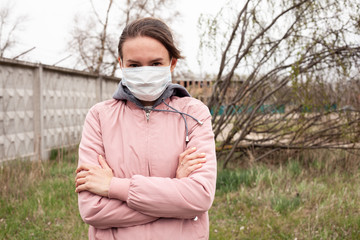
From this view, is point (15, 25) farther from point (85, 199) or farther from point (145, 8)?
point (85, 199)

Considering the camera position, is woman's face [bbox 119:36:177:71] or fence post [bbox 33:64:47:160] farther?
fence post [bbox 33:64:47:160]

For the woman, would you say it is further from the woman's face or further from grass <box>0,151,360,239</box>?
grass <box>0,151,360,239</box>

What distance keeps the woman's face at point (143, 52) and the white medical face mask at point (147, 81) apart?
0.10 ft

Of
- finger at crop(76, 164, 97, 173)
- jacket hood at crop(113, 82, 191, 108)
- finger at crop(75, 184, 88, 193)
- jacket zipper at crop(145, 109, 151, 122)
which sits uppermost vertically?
jacket hood at crop(113, 82, 191, 108)

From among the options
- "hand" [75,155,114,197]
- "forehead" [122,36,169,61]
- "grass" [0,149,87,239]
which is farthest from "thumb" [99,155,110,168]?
"grass" [0,149,87,239]

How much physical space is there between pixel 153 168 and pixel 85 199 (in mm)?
333

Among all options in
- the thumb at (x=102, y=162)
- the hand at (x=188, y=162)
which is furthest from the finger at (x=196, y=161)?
the thumb at (x=102, y=162)

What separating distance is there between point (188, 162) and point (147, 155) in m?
0.19

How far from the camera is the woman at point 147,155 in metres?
1.43

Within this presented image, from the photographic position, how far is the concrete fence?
5176mm

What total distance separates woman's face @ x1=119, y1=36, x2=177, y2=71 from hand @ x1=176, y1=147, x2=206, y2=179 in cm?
46

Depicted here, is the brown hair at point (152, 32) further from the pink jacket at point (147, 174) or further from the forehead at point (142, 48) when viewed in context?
the pink jacket at point (147, 174)

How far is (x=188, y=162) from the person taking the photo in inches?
59.2

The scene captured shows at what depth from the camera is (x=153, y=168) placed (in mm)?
1534
